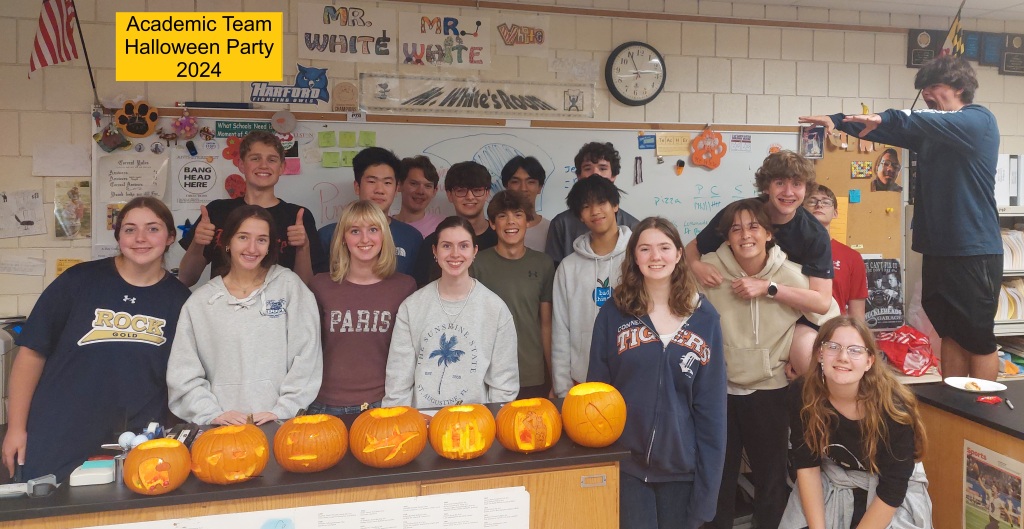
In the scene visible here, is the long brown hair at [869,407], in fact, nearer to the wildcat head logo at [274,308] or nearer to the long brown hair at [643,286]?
the long brown hair at [643,286]

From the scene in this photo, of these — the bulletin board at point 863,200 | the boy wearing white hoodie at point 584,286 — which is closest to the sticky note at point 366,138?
the boy wearing white hoodie at point 584,286

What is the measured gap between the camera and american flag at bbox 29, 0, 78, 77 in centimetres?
316

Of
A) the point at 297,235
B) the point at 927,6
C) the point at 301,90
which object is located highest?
the point at 927,6

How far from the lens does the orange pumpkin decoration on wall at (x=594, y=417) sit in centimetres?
174

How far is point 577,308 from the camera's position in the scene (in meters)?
2.62

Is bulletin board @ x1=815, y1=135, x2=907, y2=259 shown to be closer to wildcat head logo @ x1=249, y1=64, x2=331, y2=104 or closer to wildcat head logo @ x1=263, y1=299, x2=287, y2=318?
wildcat head logo @ x1=249, y1=64, x2=331, y2=104

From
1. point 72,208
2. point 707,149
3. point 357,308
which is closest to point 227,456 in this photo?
point 357,308

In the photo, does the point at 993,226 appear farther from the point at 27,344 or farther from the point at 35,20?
the point at 35,20

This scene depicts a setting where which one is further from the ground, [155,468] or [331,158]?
[331,158]

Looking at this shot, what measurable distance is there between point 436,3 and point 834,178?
9.04 feet

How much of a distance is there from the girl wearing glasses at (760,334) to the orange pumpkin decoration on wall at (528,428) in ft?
3.82

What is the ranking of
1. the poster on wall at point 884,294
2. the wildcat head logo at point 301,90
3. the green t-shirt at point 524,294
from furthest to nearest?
1. the poster on wall at point 884,294
2. the wildcat head logo at point 301,90
3. the green t-shirt at point 524,294

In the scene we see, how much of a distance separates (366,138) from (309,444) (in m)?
2.45

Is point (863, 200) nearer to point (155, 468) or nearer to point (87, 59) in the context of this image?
point (155, 468)
